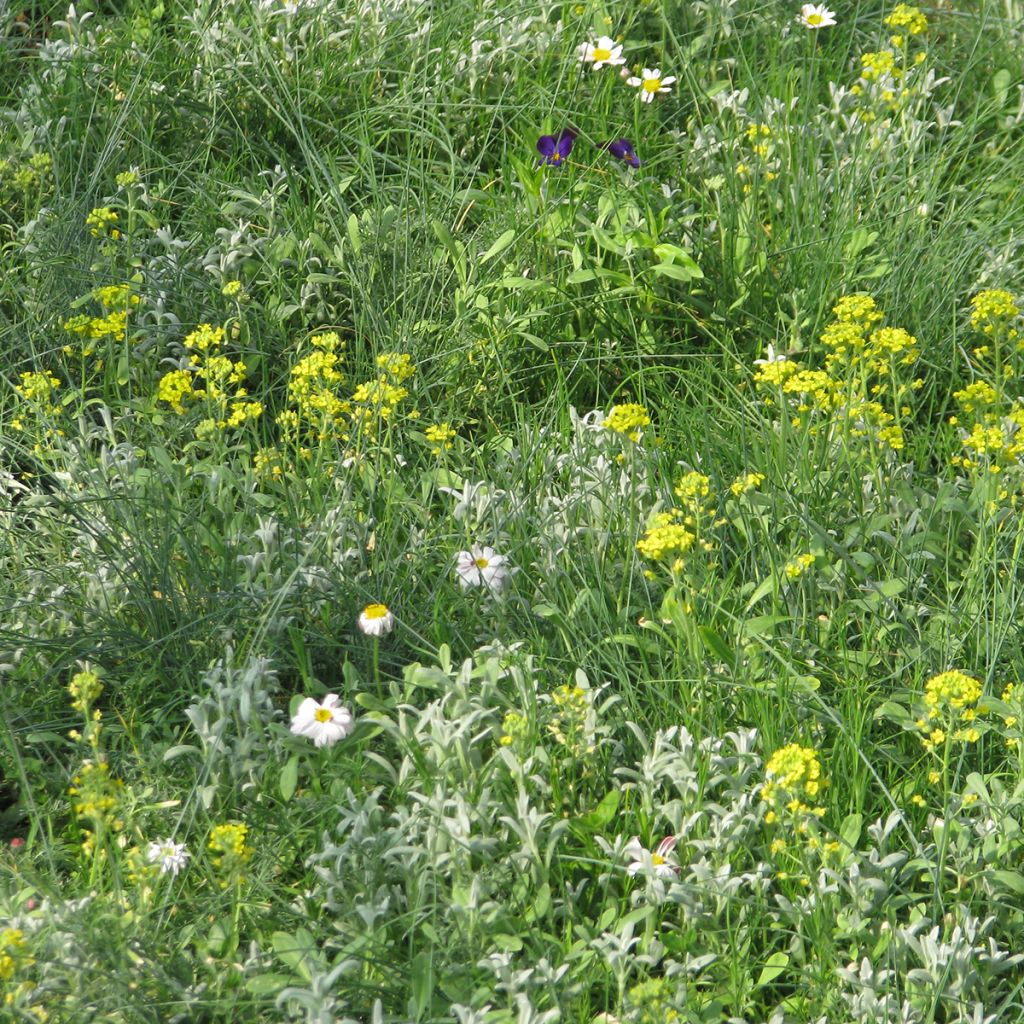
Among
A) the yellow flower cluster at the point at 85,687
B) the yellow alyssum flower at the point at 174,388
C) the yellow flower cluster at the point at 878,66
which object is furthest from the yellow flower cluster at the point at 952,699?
the yellow flower cluster at the point at 878,66

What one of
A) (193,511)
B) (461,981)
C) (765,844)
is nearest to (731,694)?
(765,844)

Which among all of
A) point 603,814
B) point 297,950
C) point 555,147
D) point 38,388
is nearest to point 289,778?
point 297,950

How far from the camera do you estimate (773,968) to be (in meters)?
2.26

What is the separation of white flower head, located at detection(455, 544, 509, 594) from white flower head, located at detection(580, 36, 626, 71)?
198 cm

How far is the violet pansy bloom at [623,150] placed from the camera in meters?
3.86

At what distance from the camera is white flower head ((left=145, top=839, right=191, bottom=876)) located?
2.32 meters

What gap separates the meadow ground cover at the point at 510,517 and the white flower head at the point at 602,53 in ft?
0.07

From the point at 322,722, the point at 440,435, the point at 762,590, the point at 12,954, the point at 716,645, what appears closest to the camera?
the point at 12,954

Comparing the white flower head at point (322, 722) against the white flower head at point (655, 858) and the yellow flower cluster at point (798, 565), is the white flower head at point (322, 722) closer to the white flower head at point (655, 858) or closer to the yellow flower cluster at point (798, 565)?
the white flower head at point (655, 858)

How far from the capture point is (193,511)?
2.98 meters

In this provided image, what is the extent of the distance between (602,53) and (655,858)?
107 inches

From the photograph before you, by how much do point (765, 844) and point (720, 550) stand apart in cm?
72

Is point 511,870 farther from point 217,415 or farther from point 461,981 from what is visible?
point 217,415

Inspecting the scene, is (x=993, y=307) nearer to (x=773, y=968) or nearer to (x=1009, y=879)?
(x=1009, y=879)
